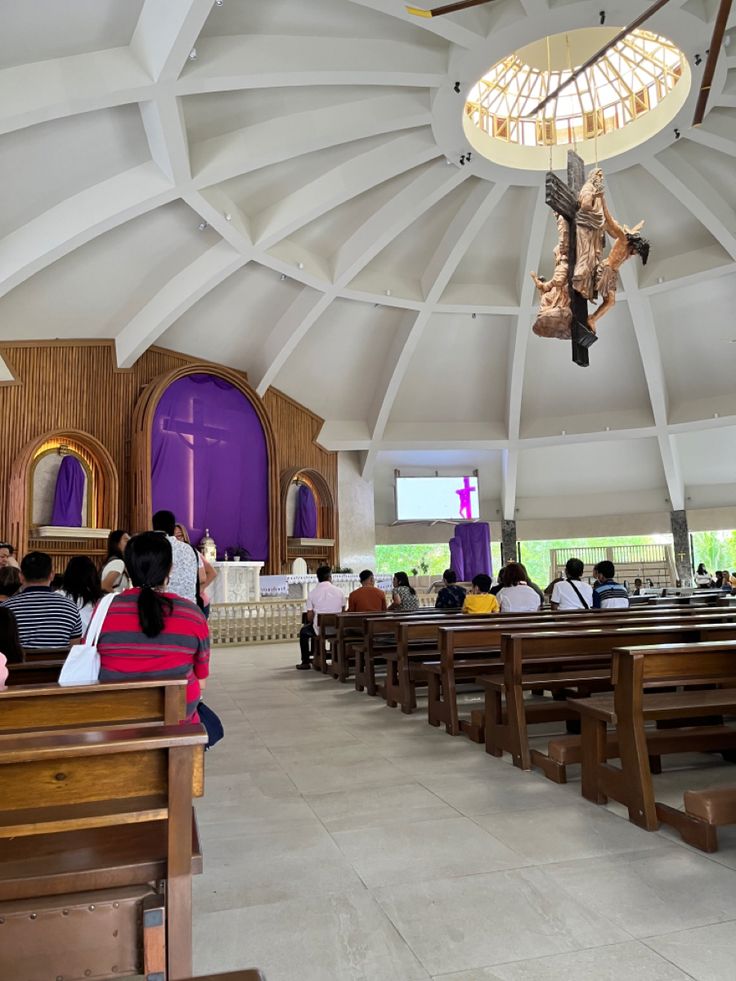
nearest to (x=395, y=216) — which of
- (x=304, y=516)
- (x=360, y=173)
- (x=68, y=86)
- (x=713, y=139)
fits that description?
(x=360, y=173)

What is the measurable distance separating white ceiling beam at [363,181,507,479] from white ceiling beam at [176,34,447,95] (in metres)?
2.96

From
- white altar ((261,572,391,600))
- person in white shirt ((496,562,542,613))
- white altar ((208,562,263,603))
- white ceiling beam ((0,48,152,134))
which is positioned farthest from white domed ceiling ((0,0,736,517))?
person in white shirt ((496,562,542,613))

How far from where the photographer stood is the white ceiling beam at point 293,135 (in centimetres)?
887

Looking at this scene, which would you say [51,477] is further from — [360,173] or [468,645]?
[468,645]

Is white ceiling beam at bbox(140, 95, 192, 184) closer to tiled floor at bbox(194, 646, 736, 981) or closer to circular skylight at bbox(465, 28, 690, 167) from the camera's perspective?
circular skylight at bbox(465, 28, 690, 167)

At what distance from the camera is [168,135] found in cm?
800

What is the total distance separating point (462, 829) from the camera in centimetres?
279

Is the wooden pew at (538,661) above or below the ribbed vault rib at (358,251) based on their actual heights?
below

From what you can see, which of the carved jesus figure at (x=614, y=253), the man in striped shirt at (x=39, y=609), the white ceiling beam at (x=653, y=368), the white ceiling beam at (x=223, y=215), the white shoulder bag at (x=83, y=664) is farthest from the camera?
the white ceiling beam at (x=653, y=368)

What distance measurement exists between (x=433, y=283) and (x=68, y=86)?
22.4 feet

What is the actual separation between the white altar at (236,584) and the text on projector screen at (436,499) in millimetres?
5790

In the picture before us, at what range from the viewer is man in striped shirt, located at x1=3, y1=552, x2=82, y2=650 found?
3914 millimetres

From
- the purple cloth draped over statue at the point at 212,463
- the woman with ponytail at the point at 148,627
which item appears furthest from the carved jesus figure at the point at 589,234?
the purple cloth draped over statue at the point at 212,463

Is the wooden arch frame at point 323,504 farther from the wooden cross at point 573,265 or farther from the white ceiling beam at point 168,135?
the wooden cross at point 573,265
